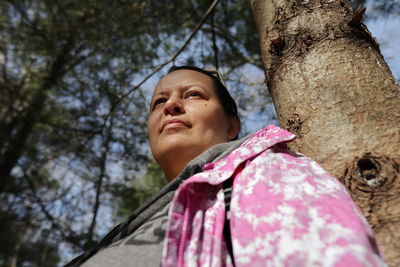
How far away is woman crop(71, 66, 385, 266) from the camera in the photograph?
0.60 metres

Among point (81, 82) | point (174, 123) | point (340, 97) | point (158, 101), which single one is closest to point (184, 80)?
point (158, 101)

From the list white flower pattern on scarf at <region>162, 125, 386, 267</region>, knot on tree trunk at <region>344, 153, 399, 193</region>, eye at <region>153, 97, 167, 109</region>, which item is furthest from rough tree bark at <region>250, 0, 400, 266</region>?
eye at <region>153, 97, 167, 109</region>

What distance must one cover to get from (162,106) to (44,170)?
5.42 meters

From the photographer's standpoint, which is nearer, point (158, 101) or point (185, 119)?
point (185, 119)

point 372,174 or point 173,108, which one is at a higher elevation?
point 173,108

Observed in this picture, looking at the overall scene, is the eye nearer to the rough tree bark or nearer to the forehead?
the forehead

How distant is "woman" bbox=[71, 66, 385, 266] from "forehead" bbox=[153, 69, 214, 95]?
462mm

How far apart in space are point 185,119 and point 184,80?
0.24 meters

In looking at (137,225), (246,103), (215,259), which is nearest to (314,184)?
(215,259)

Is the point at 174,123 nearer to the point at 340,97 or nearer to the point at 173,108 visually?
the point at 173,108

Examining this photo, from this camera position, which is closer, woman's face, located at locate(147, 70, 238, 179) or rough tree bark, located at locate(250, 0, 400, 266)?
rough tree bark, located at locate(250, 0, 400, 266)

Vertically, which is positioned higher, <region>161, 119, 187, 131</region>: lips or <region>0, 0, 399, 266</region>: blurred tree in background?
<region>0, 0, 399, 266</region>: blurred tree in background

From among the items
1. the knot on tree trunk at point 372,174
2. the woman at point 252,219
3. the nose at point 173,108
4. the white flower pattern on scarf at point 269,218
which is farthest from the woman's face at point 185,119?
the knot on tree trunk at point 372,174

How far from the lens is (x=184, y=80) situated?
4.87 feet
